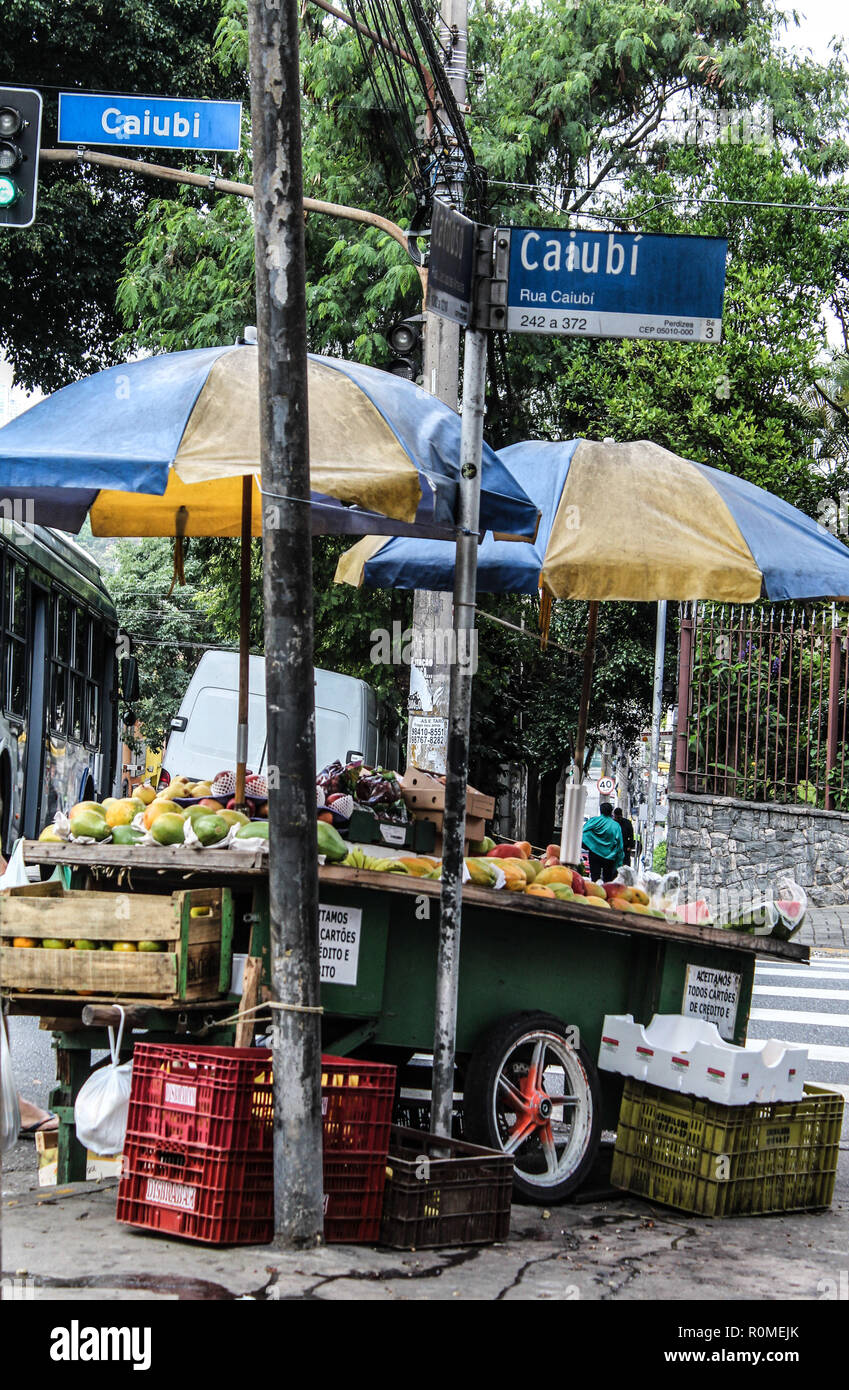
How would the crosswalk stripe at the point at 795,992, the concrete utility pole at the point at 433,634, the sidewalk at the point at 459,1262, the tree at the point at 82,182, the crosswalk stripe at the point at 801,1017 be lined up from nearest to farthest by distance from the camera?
the sidewalk at the point at 459,1262, the crosswalk stripe at the point at 801,1017, the concrete utility pole at the point at 433,634, the crosswalk stripe at the point at 795,992, the tree at the point at 82,182

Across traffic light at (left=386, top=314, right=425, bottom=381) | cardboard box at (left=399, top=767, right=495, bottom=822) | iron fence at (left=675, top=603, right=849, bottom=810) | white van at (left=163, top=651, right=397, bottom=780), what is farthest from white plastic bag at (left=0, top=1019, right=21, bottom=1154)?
iron fence at (left=675, top=603, right=849, bottom=810)

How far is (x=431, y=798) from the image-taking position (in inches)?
272

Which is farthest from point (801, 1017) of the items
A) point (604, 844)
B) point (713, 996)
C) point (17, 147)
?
point (17, 147)

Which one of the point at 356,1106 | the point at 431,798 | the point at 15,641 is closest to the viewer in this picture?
the point at 356,1106

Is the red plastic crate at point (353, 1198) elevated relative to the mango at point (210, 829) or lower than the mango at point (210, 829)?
lower

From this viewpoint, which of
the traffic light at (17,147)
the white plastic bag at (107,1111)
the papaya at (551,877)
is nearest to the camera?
the white plastic bag at (107,1111)

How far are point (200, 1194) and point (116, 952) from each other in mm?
972

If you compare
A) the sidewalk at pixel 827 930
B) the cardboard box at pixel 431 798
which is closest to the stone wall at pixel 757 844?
the sidewalk at pixel 827 930

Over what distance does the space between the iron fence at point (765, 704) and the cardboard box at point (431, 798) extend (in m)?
12.2

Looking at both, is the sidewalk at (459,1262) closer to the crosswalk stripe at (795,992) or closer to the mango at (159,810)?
the mango at (159,810)

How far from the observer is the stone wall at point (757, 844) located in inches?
736

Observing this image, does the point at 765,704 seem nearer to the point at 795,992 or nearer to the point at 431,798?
the point at 795,992

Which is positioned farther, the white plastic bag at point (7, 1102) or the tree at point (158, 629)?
the tree at point (158, 629)
